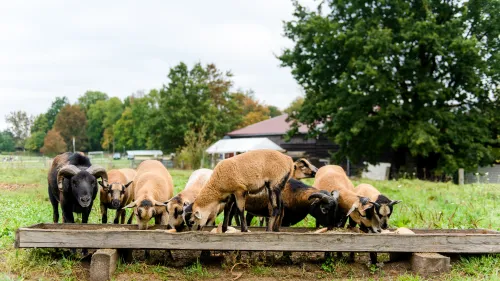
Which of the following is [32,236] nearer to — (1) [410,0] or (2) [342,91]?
(2) [342,91]

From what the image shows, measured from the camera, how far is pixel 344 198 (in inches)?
298

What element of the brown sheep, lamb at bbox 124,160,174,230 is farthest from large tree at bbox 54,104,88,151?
the brown sheep

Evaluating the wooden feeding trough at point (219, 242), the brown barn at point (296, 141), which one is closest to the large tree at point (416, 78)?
the brown barn at point (296, 141)

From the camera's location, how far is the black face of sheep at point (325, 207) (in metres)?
7.06

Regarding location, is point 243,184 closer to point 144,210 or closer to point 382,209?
point 144,210

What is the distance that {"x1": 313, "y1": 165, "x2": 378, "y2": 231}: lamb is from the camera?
22.7ft

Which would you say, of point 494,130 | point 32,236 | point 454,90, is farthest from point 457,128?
A: point 32,236

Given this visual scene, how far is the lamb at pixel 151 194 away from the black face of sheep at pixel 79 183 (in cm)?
81

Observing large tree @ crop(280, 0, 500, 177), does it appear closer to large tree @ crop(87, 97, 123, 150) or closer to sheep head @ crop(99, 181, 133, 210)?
sheep head @ crop(99, 181, 133, 210)

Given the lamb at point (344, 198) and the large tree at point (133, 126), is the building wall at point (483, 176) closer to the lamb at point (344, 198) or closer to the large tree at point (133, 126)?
the lamb at point (344, 198)

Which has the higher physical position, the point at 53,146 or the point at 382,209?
the point at 53,146

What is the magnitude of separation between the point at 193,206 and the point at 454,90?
79.3ft

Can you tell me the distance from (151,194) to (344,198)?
11.1 feet

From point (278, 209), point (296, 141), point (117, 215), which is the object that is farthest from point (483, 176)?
point (117, 215)
